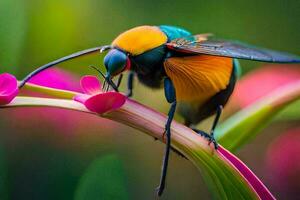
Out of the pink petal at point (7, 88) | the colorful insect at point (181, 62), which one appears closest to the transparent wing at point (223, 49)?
the colorful insect at point (181, 62)

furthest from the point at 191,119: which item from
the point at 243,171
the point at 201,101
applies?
the point at 243,171

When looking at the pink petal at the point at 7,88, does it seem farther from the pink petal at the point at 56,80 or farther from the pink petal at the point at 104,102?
the pink petal at the point at 56,80

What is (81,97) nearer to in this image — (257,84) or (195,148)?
(195,148)

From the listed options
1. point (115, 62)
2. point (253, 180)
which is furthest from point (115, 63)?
point (253, 180)

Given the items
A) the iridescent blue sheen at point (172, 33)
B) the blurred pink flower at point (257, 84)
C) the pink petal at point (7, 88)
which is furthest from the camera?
the blurred pink flower at point (257, 84)

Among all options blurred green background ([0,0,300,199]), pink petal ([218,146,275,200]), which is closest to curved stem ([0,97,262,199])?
pink petal ([218,146,275,200])

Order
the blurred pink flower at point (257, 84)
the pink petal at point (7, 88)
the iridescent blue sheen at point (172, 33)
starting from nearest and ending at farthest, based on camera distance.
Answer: the pink petal at point (7, 88)
the iridescent blue sheen at point (172, 33)
the blurred pink flower at point (257, 84)

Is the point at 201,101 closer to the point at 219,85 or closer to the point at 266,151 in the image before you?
the point at 219,85
